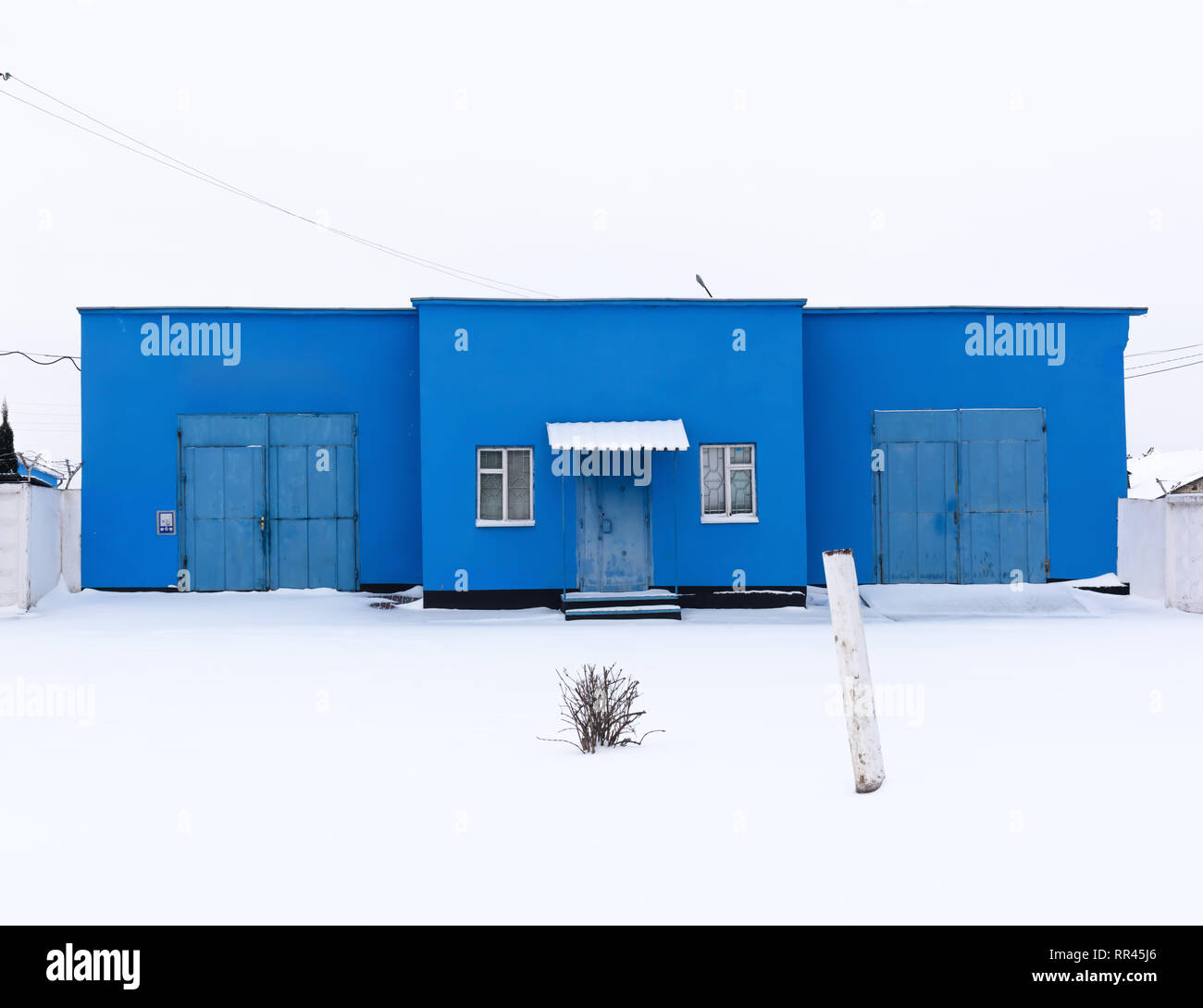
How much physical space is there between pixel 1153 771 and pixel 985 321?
12.1m

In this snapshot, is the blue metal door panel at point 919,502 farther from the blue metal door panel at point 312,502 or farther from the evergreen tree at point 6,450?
the evergreen tree at point 6,450

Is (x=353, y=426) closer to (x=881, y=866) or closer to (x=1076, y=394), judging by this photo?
(x=1076, y=394)

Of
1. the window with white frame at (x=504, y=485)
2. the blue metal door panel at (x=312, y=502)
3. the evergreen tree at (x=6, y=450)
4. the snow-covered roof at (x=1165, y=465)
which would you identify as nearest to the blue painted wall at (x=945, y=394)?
the window with white frame at (x=504, y=485)

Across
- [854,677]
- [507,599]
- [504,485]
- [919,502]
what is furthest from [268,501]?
[854,677]

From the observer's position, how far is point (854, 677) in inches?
200

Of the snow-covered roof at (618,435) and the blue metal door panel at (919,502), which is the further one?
the blue metal door panel at (919,502)

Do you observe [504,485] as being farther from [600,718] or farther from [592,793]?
[592,793]

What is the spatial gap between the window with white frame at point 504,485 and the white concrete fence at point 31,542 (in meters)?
6.47

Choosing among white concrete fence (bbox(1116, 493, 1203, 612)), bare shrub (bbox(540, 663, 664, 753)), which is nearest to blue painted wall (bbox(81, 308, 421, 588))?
bare shrub (bbox(540, 663, 664, 753))

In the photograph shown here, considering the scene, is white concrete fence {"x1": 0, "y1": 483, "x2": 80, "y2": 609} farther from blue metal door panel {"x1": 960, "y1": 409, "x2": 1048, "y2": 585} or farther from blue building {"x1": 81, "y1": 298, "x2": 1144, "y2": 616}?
blue metal door panel {"x1": 960, "y1": 409, "x2": 1048, "y2": 585}

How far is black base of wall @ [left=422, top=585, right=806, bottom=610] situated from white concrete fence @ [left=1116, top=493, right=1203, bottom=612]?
529 cm

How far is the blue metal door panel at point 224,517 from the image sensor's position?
15.8 metres

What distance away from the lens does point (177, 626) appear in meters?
12.9

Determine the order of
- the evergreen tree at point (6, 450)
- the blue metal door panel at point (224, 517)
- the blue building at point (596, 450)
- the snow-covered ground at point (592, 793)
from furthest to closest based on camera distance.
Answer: the evergreen tree at point (6, 450) → the blue metal door panel at point (224, 517) → the blue building at point (596, 450) → the snow-covered ground at point (592, 793)
